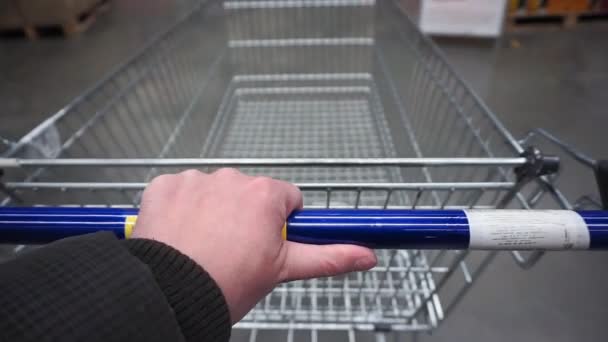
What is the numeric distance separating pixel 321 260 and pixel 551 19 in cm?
350

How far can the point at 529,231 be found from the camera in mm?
357

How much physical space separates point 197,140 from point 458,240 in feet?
3.66

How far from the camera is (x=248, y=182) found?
380mm

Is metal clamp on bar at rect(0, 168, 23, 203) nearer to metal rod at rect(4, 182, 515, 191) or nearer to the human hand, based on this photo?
metal rod at rect(4, 182, 515, 191)

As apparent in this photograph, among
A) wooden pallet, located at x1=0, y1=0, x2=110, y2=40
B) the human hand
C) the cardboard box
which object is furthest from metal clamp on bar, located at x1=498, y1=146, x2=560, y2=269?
wooden pallet, located at x1=0, y1=0, x2=110, y2=40

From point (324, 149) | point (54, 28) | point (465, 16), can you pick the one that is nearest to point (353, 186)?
point (324, 149)

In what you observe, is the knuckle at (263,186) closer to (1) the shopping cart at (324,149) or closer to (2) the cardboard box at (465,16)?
(1) the shopping cart at (324,149)

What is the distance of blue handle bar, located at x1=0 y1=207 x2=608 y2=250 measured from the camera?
357 millimetres

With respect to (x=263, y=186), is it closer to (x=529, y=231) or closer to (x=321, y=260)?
(x=321, y=260)

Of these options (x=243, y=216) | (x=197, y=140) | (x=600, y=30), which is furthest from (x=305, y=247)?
(x=600, y=30)

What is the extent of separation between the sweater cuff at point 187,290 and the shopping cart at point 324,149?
176 millimetres

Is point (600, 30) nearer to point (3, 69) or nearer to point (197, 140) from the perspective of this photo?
point (197, 140)

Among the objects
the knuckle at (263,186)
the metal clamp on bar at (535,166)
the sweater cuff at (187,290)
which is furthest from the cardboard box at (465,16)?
the sweater cuff at (187,290)

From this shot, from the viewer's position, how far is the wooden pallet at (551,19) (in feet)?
9.02
